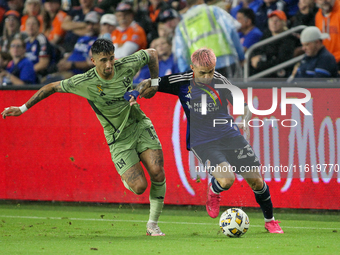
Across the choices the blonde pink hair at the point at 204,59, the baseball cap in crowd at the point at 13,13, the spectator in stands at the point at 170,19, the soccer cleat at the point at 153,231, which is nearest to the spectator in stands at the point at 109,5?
the spectator in stands at the point at 170,19

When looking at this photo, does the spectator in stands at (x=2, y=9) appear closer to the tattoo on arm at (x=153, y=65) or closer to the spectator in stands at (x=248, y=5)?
the spectator in stands at (x=248, y=5)

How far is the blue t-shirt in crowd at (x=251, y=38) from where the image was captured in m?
9.65

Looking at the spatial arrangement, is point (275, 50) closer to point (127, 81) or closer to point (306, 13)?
point (306, 13)

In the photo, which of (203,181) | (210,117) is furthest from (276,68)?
(210,117)

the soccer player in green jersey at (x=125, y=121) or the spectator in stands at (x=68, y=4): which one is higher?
the spectator in stands at (x=68, y=4)

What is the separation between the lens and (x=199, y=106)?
6270 mm

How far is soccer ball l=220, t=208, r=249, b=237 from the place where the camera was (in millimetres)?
5746

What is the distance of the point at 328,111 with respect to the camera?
7.75m

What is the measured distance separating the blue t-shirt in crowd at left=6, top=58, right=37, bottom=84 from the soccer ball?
6496mm

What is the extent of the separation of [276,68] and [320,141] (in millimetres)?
1909

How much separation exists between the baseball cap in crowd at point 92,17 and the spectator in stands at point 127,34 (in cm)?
62

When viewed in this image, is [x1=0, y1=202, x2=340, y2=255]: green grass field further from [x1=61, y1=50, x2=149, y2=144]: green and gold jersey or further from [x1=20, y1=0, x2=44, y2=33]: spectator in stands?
[x1=20, y1=0, x2=44, y2=33]: spectator in stands

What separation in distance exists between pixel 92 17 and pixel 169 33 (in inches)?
82.0

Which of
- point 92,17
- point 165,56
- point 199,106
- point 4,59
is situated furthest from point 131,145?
point 4,59
